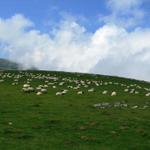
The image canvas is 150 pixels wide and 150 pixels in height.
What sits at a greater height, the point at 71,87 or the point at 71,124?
the point at 71,87

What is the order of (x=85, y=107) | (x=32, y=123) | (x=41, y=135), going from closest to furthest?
(x=41, y=135) < (x=32, y=123) < (x=85, y=107)

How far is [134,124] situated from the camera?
1198 inches

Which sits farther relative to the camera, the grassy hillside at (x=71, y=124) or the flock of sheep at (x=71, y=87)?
the flock of sheep at (x=71, y=87)

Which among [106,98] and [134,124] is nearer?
[134,124]

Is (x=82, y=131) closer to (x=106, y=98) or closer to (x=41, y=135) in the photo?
(x=41, y=135)

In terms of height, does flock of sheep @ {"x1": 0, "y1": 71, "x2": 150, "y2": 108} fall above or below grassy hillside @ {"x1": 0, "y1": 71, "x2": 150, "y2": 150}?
above

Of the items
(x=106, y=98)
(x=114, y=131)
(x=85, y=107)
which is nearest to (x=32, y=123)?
(x=114, y=131)

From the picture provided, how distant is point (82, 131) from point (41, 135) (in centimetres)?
271

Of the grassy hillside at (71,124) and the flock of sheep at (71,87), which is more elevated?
the flock of sheep at (71,87)

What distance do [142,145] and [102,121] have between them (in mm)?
6723

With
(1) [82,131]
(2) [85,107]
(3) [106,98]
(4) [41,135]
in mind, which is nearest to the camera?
(4) [41,135]

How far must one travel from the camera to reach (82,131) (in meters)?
27.3

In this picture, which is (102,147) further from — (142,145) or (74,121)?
(74,121)

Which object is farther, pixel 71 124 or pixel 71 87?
pixel 71 87
